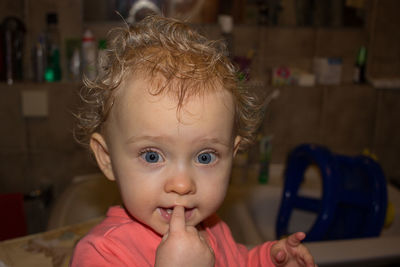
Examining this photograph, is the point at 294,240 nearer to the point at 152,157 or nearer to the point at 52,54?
the point at 152,157

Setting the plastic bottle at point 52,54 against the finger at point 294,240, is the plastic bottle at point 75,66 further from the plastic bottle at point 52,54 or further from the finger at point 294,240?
the finger at point 294,240

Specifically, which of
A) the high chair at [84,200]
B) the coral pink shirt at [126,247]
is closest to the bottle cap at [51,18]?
the high chair at [84,200]

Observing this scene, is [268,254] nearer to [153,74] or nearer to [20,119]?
[153,74]

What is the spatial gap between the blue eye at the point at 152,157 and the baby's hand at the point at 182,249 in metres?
0.10

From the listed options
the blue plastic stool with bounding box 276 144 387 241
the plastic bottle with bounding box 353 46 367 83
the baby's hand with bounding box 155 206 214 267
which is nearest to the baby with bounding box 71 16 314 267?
the baby's hand with bounding box 155 206 214 267

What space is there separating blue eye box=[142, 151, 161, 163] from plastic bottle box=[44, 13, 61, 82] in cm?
122

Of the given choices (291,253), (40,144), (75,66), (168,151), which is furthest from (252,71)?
(168,151)

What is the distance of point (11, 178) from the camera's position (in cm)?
175

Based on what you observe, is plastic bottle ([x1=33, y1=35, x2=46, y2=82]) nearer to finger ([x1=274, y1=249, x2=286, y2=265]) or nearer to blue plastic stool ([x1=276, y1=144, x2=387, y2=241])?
blue plastic stool ([x1=276, y1=144, x2=387, y2=241])

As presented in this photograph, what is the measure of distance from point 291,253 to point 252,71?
119 cm

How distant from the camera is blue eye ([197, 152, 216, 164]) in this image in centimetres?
64

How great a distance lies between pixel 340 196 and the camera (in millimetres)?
1415

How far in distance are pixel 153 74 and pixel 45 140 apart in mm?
1254

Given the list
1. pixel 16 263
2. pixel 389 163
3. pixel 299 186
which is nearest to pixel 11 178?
pixel 16 263
